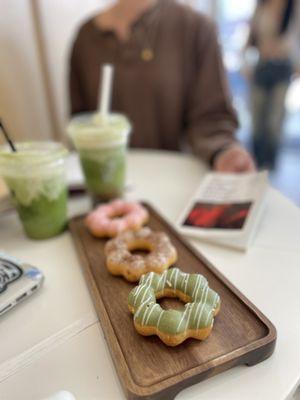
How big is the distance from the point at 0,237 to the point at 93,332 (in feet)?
1.09

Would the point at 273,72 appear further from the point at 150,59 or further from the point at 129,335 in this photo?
the point at 129,335

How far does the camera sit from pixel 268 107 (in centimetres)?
212

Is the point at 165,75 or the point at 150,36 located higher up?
the point at 150,36

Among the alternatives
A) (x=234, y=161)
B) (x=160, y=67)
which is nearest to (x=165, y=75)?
(x=160, y=67)

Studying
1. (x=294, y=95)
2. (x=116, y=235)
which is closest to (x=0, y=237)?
(x=116, y=235)

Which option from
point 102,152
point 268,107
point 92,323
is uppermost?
point 102,152

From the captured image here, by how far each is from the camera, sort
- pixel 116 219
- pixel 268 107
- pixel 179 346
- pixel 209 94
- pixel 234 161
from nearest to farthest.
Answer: pixel 179 346
pixel 116 219
pixel 234 161
pixel 209 94
pixel 268 107

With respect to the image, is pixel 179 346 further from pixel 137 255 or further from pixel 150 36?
pixel 150 36

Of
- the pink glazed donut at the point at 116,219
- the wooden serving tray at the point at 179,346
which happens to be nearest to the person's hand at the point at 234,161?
the pink glazed donut at the point at 116,219

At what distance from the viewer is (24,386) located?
0.37 m

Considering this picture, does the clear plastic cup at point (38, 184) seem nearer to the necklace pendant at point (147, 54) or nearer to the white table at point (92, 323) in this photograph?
the white table at point (92, 323)

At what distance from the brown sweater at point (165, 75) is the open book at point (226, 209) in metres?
0.26

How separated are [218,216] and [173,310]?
0.97 feet

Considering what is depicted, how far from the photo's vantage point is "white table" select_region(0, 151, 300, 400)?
1.17ft
